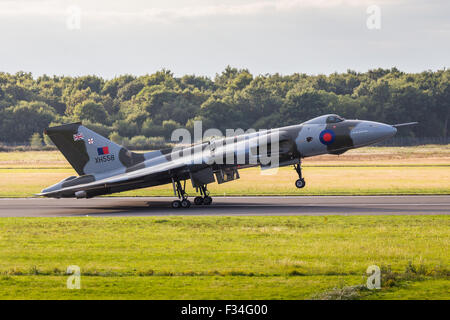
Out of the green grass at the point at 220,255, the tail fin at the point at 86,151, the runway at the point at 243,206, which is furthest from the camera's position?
the tail fin at the point at 86,151

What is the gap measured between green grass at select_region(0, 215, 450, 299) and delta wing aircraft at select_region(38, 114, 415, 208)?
5.19 m

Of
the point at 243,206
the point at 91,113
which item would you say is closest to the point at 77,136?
the point at 243,206

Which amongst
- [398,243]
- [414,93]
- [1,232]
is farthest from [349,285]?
[414,93]

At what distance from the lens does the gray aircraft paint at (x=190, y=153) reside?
31.5 meters

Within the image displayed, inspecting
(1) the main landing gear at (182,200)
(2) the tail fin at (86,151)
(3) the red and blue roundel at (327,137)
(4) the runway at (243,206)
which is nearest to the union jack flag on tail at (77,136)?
(2) the tail fin at (86,151)

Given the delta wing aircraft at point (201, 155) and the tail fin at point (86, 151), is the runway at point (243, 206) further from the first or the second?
the tail fin at point (86, 151)

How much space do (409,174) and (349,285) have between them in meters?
42.3

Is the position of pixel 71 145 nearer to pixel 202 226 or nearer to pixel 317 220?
pixel 202 226

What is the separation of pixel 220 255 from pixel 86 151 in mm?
17441

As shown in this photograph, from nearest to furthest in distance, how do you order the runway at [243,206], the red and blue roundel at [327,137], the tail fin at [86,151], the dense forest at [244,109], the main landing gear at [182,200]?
the runway at [243,206]
the red and blue roundel at [327,137]
the main landing gear at [182,200]
the tail fin at [86,151]
the dense forest at [244,109]

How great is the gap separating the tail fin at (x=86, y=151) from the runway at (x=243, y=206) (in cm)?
233

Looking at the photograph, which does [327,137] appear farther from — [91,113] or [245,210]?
[91,113]

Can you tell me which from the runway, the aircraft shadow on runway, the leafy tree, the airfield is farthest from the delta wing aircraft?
the leafy tree

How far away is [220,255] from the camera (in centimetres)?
1856
